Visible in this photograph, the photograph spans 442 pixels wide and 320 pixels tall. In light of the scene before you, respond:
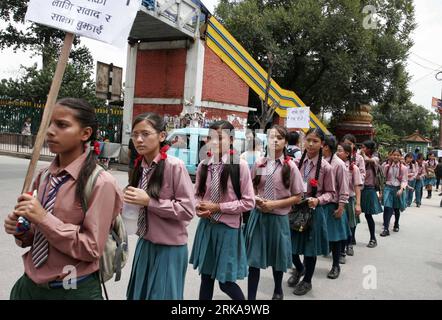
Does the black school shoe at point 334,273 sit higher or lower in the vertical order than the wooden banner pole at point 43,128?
lower

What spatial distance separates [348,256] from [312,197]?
7.40 ft

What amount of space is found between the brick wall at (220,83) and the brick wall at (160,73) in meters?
1.11

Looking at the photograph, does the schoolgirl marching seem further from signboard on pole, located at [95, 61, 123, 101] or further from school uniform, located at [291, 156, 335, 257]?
signboard on pole, located at [95, 61, 123, 101]

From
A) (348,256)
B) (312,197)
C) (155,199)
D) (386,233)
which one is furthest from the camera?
(386,233)

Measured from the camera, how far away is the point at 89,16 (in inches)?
101

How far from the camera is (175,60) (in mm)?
17688

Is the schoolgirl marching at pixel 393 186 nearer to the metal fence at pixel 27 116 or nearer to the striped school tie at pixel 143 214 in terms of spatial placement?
the striped school tie at pixel 143 214

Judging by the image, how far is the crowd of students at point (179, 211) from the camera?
1906mm

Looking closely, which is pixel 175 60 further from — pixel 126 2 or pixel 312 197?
pixel 126 2

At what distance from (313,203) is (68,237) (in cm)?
300

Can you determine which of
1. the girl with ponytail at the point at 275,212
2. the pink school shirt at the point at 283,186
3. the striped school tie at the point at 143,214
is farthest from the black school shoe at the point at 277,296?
the striped school tie at the point at 143,214

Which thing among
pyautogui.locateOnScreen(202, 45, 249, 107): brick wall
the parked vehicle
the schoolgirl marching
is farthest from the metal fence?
the schoolgirl marching
